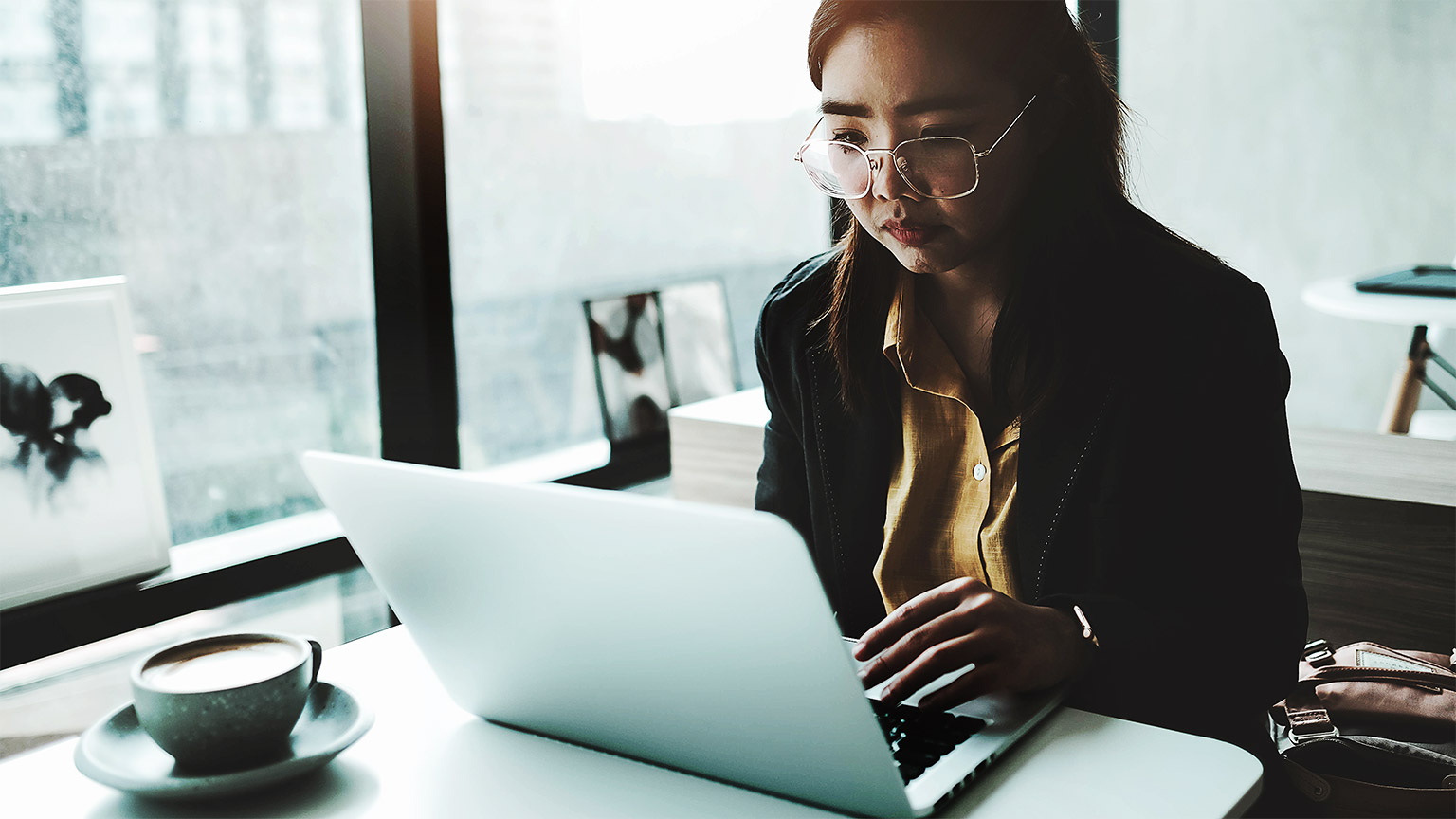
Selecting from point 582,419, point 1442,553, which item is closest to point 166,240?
point 582,419

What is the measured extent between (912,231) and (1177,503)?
34cm

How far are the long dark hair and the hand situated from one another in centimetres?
33

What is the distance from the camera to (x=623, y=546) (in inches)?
23.9

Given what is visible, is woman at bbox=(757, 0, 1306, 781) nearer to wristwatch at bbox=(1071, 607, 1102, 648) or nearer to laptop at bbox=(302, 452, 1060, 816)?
wristwatch at bbox=(1071, 607, 1102, 648)

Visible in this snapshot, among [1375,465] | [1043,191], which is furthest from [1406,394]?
[1043,191]

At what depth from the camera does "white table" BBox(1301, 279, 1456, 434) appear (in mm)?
2182

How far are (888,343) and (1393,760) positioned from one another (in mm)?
659

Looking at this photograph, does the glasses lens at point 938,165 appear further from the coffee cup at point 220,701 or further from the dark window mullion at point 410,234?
the dark window mullion at point 410,234

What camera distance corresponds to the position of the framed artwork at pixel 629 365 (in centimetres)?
212

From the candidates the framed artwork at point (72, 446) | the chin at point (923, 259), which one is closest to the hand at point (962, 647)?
the chin at point (923, 259)

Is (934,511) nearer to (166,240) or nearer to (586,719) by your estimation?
(586,719)

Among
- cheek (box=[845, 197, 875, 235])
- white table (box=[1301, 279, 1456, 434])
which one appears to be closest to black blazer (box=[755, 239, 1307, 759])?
cheek (box=[845, 197, 875, 235])

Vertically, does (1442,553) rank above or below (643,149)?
below

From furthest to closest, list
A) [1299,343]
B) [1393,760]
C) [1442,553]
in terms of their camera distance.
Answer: [1299,343] < [1442,553] < [1393,760]
